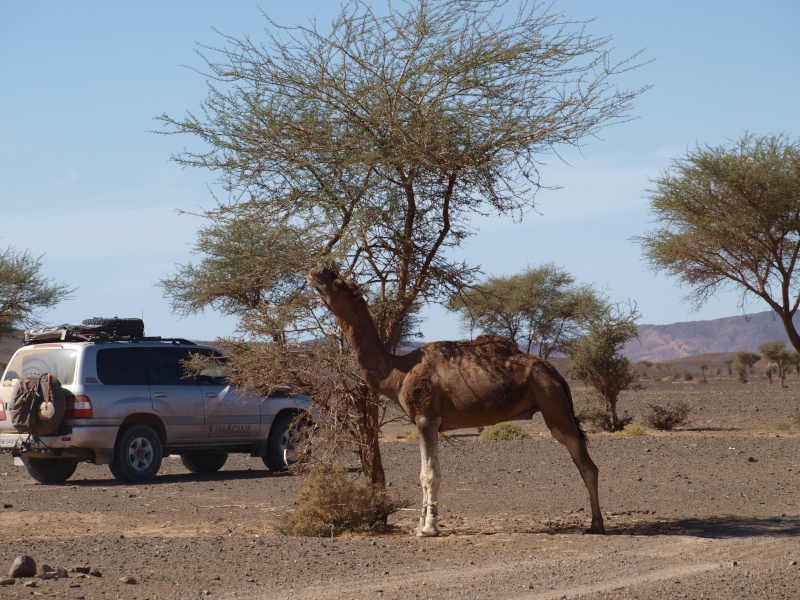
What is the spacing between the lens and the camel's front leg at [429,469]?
1101cm

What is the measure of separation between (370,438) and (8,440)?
7.39m

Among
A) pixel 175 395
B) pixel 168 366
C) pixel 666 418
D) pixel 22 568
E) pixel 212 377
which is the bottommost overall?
pixel 22 568

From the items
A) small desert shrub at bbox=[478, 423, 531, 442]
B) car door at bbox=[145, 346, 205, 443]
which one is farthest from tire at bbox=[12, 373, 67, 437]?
small desert shrub at bbox=[478, 423, 531, 442]

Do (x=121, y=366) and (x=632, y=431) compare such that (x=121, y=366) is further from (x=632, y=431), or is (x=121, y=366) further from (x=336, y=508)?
(x=632, y=431)

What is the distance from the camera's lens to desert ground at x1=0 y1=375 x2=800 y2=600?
8.16 metres

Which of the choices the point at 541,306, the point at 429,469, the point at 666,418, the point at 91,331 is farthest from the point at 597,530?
the point at 541,306

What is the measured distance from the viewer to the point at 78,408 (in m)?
16.7

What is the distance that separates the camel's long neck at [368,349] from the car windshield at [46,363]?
7.26m

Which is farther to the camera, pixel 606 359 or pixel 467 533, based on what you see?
pixel 606 359

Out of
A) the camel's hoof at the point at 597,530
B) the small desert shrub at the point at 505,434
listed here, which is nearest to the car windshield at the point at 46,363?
the camel's hoof at the point at 597,530

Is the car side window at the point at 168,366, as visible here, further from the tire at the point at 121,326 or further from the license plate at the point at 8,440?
the license plate at the point at 8,440

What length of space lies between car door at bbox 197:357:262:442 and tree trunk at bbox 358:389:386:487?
6.43m

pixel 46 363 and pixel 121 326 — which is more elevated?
pixel 121 326

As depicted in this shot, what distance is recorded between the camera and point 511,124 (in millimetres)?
11555
